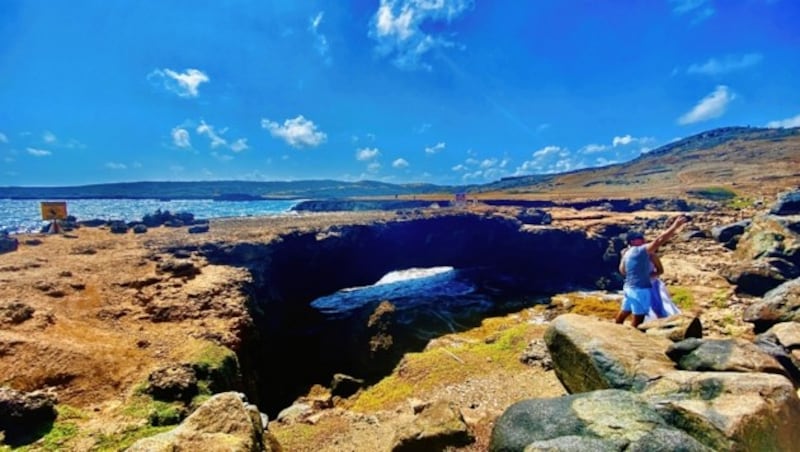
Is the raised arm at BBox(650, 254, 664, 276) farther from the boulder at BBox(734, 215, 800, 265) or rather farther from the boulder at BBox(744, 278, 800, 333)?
the boulder at BBox(734, 215, 800, 265)

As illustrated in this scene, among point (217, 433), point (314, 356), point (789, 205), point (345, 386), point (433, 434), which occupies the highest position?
point (789, 205)

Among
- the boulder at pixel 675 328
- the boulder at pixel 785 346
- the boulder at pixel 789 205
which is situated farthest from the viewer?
the boulder at pixel 789 205

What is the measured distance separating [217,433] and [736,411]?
6.76 metres

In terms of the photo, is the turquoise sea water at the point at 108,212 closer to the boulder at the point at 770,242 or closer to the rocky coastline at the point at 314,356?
the rocky coastline at the point at 314,356

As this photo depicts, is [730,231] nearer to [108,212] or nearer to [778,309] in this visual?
[778,309]

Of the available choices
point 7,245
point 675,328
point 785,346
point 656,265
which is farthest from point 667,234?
point 7,245

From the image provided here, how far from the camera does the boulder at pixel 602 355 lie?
7.29m

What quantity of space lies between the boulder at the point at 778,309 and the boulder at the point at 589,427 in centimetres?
1096

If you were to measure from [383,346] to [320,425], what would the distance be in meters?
12.0

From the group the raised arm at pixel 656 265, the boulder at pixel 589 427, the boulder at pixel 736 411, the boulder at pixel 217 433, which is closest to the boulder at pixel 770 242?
the raised arm at pixel 656 265

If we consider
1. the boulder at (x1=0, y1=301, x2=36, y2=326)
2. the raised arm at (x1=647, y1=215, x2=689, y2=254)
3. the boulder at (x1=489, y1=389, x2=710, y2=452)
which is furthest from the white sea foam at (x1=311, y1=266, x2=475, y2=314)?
the boulder at (x1=489, y1=389, x2=710, y2=452)

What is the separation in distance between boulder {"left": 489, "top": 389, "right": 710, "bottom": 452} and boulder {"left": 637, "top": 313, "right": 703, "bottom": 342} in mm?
4606

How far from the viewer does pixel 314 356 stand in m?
26.2

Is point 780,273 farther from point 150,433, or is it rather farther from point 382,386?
point 150,433
